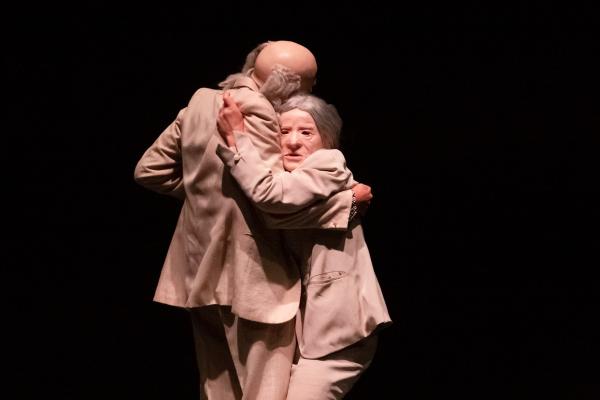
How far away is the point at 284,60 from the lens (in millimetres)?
3205

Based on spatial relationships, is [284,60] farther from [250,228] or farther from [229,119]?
[250,228]

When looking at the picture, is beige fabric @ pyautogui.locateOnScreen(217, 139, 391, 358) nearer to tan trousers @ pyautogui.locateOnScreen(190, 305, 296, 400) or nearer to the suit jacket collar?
tan trousers @ pyautogui.locateOnScreen(190, 305, 296, 400)

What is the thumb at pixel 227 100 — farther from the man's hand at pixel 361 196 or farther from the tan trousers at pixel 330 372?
the tan trousers at pixel 330 372

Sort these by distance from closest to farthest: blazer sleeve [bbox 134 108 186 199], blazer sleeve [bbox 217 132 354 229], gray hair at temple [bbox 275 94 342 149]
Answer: blazer sleeve [bbox 217 132 354 229] < gray hair at temple [bbox 275 94 342 149] < blazer sleeve [bbox 134 108 186 199]

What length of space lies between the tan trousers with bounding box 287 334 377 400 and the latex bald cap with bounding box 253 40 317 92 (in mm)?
802

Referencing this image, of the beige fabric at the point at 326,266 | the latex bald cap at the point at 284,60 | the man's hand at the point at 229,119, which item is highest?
the latex bald cap at the point at 284,60

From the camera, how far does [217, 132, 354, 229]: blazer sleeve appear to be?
303 centimetres

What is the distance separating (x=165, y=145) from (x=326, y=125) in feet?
1.64

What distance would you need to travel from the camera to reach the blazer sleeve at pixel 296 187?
3.03 meters

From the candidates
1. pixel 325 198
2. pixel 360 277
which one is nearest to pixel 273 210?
pixel 325 198

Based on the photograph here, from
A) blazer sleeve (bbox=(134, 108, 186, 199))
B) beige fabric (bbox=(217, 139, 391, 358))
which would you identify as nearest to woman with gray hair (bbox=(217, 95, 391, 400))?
beige fabric (bbox=(217, 139, 391, 358))

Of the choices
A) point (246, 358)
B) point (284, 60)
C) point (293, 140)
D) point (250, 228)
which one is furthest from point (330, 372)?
point (284, 60)

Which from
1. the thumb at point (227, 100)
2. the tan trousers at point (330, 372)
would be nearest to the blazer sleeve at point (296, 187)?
the thumb at point (227, 100)

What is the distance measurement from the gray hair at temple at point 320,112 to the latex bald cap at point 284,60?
60 mm
